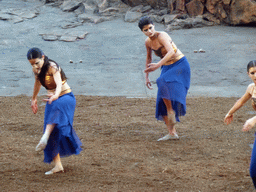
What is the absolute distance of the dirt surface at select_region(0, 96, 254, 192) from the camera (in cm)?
411

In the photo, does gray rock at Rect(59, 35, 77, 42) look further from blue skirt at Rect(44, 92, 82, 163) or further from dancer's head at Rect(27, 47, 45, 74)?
dancer's head at Rect(27, 47, 45, 74)

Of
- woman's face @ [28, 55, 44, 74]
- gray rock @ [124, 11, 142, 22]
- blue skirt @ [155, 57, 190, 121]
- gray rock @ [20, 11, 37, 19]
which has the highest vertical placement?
woman's face @ [28, 55, 44, 74]

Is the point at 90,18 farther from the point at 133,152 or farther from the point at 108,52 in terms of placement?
the point at 133,152

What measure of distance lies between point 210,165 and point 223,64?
705cm

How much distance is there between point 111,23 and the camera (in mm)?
15664

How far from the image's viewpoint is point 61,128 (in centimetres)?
423

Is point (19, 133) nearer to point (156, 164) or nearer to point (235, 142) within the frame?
point (156, 164)

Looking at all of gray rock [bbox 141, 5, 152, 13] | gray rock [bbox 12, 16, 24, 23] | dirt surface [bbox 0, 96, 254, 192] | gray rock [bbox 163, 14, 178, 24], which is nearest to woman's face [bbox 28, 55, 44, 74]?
dirt surface [bbox 0, 96, 254, 192]

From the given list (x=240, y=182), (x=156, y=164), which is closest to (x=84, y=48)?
(x=156, y=164)

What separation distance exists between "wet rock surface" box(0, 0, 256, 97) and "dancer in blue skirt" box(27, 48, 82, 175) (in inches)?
178

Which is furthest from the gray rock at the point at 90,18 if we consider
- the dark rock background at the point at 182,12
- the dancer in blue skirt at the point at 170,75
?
the dancer in blue skirt at the point at 170,75

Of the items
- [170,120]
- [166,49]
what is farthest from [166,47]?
[170,120]

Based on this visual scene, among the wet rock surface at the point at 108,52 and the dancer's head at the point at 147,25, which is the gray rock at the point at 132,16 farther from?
the dancer's head at the point at 147,25

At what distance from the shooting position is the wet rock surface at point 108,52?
9633 millimetres
